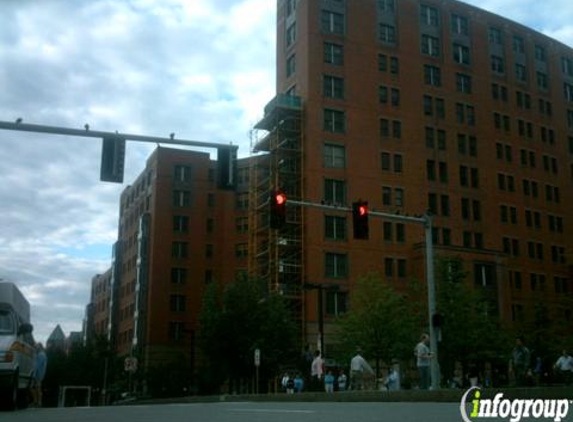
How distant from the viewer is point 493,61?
252 feet

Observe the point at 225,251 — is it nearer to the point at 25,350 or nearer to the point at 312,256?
the point at 312,256

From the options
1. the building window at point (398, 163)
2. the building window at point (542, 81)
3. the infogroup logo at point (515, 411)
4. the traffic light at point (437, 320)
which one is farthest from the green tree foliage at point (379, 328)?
the building window at point (542, 81)

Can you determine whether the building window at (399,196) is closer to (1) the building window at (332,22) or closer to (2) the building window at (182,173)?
(1) the building window at (332,22)

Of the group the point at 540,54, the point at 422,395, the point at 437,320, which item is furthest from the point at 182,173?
the point at 422,395

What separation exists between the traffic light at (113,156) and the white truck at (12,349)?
3.20 m

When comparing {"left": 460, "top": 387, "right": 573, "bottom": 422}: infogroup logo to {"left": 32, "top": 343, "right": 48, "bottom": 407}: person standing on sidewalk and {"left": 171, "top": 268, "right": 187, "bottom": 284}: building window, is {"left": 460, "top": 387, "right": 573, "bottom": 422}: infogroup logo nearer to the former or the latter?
{"left": 32, "top": 343, "right": 48, "bottom": 407}: person standing on sidewalk

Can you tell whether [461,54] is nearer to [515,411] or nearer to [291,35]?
[291,35]

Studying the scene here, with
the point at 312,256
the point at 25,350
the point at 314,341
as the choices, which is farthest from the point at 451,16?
the point at 25,350

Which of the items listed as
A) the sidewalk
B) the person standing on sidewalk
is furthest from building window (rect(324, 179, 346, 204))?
the person standing on sidewalk

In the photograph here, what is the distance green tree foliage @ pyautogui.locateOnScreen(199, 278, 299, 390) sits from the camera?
52.8 m

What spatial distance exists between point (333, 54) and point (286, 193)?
12.7m

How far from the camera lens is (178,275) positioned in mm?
84562

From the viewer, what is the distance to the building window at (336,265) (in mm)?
61688

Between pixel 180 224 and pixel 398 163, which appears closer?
pixel 398 163
